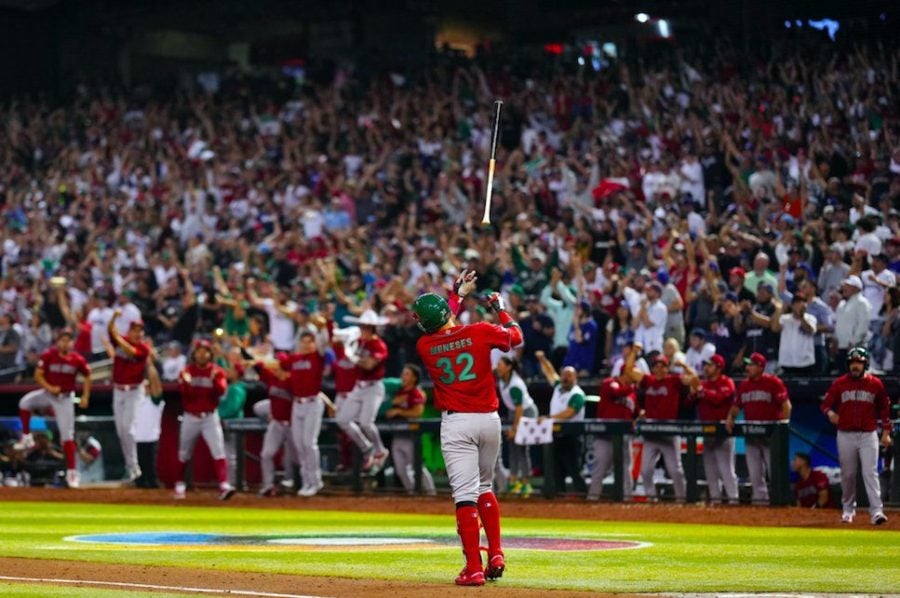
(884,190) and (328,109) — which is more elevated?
(328,109)

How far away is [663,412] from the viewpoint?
1817 centimetres

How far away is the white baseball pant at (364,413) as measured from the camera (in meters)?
19.6

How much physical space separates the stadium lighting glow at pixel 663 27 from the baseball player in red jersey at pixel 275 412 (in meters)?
14.4

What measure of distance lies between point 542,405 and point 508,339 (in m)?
11.2

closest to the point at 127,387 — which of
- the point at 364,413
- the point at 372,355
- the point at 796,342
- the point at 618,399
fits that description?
the point at 364,413

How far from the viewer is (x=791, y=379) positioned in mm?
17828

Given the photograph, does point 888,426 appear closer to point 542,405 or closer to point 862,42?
point 542,405

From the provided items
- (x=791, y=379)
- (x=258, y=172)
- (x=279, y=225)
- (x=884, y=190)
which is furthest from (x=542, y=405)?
(x=258, y=172)

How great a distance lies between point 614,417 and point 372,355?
313cm

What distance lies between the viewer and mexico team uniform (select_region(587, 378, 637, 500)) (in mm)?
18469

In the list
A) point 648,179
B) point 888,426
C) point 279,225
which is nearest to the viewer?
point 888,426

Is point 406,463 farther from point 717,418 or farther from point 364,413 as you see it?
point 717,418

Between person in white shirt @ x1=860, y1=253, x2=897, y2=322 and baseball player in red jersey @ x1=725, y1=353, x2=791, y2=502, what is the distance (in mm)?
1494

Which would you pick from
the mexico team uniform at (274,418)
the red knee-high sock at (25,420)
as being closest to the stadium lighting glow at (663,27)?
the mexico team uniform at (274,418)
